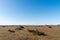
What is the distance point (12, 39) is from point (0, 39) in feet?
6.56

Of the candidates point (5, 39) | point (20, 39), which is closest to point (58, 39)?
point (20, 39)

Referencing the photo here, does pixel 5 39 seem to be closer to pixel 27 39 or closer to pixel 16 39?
pixel 16 39

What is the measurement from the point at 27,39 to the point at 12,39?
2448mm

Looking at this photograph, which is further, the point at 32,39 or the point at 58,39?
the point at 58,39

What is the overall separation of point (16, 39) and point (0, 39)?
8.78ft

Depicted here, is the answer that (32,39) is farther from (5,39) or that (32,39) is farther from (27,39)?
(5,39)

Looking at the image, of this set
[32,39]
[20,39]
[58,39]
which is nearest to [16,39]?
[20,39]

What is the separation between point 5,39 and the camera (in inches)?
859

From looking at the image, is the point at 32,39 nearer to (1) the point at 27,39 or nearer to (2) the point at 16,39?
(1) the point at 27,39

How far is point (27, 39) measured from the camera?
2144 cm

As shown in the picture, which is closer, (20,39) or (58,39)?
(20,39)

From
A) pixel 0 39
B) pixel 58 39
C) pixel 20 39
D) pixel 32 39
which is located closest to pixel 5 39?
pixel 0 39

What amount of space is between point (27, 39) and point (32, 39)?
2.64ft

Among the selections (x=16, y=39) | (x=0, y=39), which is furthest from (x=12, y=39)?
(x=0, y=39)
